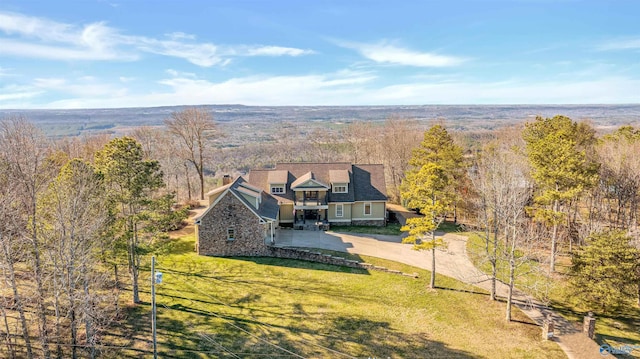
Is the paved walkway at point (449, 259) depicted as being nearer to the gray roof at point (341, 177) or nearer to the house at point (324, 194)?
the house at point (324, 194)

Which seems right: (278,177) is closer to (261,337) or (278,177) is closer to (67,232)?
(261,337)

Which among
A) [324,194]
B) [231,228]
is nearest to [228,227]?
[231,228]

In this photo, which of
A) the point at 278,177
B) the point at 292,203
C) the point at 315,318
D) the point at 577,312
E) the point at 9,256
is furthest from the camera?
the point at 278,177

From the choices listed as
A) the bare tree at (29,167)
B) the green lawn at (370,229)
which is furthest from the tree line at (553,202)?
the bare tree at (29,167)

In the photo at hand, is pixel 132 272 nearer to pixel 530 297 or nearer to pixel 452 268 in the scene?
pixel 452 268

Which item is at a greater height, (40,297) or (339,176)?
(339,176)

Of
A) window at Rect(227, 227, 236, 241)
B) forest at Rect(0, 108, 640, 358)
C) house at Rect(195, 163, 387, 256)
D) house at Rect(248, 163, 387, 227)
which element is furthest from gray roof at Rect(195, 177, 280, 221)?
forest at Rect(0, 108, 640, 358)
